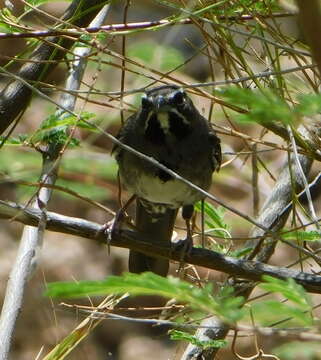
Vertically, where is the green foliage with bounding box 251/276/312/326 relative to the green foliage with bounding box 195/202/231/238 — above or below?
above

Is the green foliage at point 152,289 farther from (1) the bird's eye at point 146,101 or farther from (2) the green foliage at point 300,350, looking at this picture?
(1) the bird's eye at point 146,101

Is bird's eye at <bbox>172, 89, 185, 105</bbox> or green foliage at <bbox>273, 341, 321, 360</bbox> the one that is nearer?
green foliage at <bbox>273, 341, 321, 360</bbox>

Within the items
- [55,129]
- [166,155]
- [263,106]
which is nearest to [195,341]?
[55,129]

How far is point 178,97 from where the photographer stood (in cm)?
432

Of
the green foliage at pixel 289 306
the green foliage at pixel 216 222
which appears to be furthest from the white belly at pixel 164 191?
the green foliage at pixel 289 306

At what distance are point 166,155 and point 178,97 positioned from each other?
1.20ft

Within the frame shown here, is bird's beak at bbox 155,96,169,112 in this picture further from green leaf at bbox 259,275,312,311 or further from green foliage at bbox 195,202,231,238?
green leaf at bbox 259,275,312,311

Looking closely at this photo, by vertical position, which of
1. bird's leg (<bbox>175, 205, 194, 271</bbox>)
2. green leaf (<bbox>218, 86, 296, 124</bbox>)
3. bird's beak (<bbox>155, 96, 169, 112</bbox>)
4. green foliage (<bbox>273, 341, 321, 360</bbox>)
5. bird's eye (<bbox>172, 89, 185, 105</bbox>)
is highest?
green leaf (<bbox>218, 86, 296, 124</bbox>)

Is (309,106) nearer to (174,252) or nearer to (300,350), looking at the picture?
(300,350)

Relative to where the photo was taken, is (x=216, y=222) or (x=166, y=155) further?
(x=166, y=155)

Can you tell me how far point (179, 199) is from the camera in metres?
4.61

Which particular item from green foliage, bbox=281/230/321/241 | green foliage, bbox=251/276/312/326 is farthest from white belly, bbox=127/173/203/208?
green foliage, bbox=251/276/312/326

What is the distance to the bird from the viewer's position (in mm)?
4418

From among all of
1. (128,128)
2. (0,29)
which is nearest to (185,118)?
(128,128)
